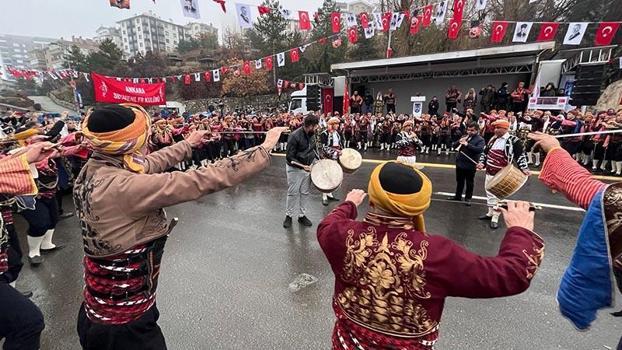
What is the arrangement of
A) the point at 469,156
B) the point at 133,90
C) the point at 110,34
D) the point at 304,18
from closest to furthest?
the point at 469,156 < the point at 133,90 < the point at 304,18 < the point at 110,34

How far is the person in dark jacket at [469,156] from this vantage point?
6.41 metres

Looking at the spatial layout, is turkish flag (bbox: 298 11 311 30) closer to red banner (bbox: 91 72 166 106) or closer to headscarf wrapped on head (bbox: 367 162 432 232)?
red banner (bbox: 91 72 166 106)

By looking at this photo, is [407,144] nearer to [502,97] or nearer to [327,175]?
[327,175]

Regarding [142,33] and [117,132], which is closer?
[117,132]

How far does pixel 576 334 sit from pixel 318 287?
97.3 inches

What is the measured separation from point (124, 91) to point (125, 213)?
12.2 metres

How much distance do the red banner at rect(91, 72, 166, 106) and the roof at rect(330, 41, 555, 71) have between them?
437 inches

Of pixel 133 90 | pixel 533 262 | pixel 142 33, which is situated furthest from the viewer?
pixel 142 33

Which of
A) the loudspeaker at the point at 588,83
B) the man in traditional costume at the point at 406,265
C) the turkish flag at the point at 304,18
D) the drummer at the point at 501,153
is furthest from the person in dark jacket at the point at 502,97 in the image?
the man in traditional costume at the point at 406,265

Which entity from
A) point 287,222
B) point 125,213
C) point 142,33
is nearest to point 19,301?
point 125,213

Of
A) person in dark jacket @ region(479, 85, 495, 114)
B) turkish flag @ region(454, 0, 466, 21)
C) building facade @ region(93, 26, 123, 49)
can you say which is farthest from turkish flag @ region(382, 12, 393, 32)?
building facade @ region(93, 26, 123, 49)

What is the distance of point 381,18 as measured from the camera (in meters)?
16.0

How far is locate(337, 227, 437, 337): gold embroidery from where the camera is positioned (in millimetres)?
1429

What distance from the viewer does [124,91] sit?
11.9 meters
